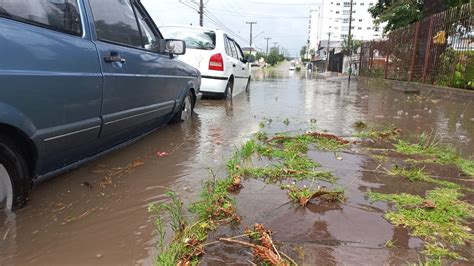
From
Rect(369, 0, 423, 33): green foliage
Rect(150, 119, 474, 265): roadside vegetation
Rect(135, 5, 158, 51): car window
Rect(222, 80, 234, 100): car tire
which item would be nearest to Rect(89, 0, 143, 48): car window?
Rect(135, 5, 158, 51): car window

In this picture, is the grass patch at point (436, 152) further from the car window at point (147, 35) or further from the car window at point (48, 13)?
the car window at point (48, 13)

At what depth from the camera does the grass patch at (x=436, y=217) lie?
2.47 meters

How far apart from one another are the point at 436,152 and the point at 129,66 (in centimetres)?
344

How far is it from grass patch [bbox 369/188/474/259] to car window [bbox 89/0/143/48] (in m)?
2.61

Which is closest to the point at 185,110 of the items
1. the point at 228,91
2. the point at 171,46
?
the point at 171,46

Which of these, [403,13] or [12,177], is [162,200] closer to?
[12,177]

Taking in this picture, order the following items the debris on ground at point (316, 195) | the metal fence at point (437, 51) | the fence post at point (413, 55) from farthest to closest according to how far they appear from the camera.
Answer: the fence post at point (413, 55), the metal fence at point (437, 51), the debris on ground at point (316, 195)

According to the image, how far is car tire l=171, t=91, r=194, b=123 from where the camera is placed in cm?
632

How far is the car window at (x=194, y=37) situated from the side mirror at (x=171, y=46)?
365 centimetres

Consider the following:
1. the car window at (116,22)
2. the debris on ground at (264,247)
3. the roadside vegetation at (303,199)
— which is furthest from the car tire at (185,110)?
the debris on ground at (264,247)

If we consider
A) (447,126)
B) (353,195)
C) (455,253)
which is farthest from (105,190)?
(447,126)

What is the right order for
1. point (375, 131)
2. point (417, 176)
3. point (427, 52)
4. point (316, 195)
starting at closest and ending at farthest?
point (316, 195), point (417, 176), point (375, 131), point (427, 52)

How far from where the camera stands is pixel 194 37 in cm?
891

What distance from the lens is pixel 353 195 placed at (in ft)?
10.8
